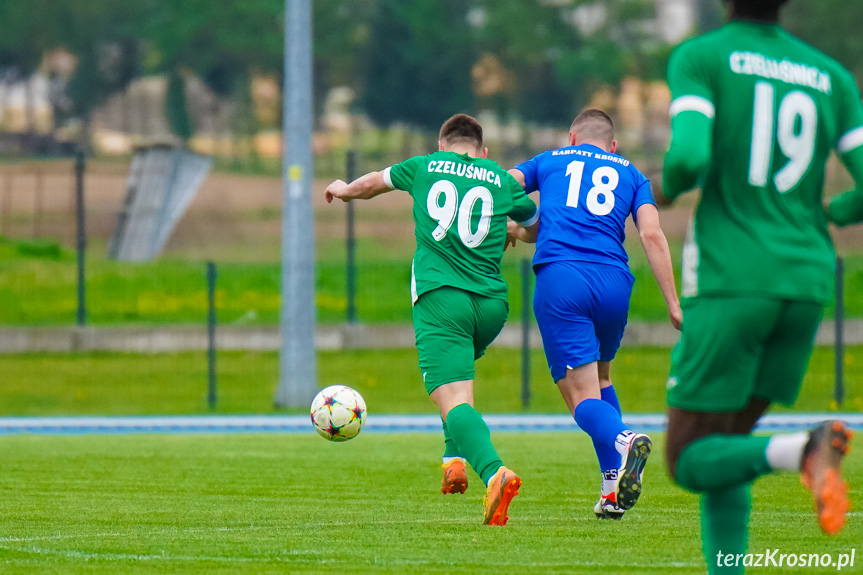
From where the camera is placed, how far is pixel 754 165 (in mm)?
4328

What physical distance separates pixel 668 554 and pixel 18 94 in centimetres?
6939

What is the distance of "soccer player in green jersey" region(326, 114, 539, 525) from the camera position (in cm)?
711

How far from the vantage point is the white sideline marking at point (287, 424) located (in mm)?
14297

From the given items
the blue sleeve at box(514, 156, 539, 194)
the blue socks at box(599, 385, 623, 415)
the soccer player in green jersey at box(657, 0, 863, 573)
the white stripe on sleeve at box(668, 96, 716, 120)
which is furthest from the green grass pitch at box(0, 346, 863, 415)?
the white stripe on sleeve at box(668, 96, 716, 120)

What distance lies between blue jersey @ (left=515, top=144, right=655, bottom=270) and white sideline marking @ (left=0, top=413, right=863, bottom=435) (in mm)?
6941

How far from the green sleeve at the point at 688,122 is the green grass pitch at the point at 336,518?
171 cm

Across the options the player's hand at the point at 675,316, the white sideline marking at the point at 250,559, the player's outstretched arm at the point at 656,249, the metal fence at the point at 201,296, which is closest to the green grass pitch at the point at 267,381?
the metal fence at the point at 201,296

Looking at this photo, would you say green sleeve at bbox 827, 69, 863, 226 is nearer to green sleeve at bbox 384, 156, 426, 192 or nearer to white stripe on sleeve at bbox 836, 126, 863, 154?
white stripe on sleeve at bbox 836, 126, 863, 154

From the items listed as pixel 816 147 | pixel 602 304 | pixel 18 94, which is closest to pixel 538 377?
pixel 602 304

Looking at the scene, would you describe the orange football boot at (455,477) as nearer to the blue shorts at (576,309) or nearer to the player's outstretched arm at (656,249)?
the blue shorts at (576,309)

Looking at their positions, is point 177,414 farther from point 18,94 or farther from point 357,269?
point 18,94

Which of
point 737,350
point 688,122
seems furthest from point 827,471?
point 688,122

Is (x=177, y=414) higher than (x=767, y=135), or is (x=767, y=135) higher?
(x=767, y=135)

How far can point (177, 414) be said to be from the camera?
1719 cm
